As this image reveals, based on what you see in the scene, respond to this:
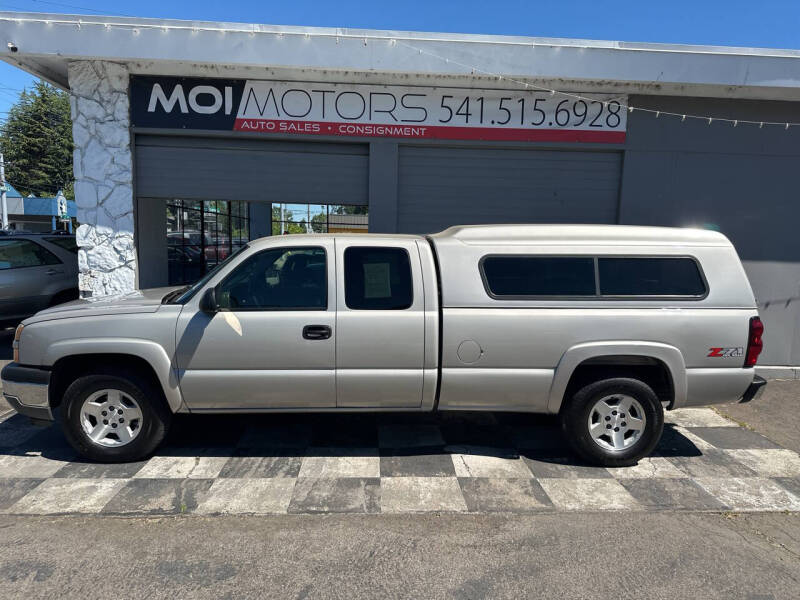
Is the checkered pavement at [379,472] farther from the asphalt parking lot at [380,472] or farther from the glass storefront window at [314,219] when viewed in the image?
the glass storefront window at [314,219]

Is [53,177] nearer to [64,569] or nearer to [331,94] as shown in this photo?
[331,94]

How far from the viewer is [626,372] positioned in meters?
4.35

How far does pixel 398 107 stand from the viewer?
7246 mm

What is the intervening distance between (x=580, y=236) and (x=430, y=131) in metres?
3.61

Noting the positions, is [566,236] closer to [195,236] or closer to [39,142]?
[195,236]

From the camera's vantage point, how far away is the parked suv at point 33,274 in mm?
7953

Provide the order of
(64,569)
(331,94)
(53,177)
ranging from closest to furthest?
(64,569)
(331,94)
(53,177)

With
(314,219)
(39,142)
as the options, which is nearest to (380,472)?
(314,219)

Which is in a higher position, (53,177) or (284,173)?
(53,177)

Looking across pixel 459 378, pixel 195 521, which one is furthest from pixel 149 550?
pixel 459 378

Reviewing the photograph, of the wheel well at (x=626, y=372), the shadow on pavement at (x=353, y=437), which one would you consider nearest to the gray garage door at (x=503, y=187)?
the shadow on pavement at (x=353, y=437)

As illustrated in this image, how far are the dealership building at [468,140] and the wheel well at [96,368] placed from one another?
3.54 m

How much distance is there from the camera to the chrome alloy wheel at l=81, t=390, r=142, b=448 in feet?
13.7

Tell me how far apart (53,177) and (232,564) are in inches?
2025
